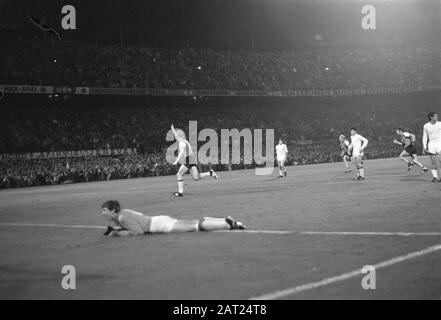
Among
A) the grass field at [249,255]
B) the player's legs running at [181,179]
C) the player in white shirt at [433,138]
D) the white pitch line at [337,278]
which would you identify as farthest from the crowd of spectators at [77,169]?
the white pitch line at [337,278]

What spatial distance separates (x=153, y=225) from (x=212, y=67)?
40.8 metres

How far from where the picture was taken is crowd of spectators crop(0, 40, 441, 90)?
3947cm

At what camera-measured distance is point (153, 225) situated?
930 centimetres

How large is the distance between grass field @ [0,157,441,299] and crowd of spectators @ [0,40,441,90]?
28.2 metres

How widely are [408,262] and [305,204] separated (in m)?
7.07

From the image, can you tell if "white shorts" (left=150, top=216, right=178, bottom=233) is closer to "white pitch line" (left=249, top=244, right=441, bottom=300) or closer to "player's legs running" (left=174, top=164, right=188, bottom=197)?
"white pitch line" (left=249, top=244, right=441, bottom=300)

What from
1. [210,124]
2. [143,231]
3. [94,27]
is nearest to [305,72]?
[210,124]

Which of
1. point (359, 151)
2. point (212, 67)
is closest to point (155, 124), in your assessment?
point (212, 67)

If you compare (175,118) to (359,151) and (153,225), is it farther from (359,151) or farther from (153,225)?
(153,225)

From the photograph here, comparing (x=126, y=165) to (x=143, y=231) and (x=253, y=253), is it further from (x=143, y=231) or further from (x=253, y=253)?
(x=253, y=253)

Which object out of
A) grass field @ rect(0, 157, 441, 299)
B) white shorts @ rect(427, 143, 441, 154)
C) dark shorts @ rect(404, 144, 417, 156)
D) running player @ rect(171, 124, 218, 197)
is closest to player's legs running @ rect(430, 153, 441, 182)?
white shorts @ rect(427, 143, 441, 154)

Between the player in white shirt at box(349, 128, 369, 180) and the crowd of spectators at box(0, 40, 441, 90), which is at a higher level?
the crowd of spectators at box(0, 40, 441, 90)

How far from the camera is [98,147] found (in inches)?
1480
